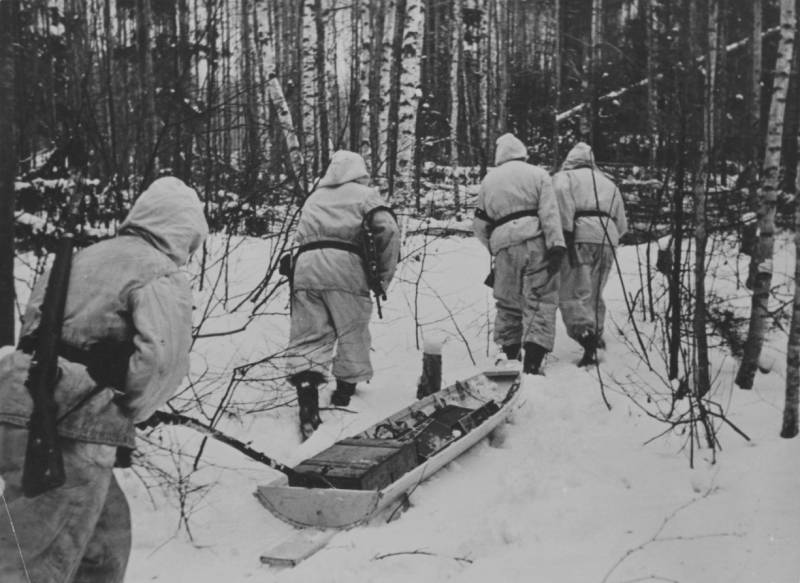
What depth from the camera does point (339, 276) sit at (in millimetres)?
6023

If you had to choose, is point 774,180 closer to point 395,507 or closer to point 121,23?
point 395,507

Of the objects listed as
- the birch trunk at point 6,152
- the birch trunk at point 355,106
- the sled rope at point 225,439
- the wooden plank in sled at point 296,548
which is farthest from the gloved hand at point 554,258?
the birch trunk at point 6,152

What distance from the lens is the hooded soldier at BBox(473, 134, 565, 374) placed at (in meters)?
7.11

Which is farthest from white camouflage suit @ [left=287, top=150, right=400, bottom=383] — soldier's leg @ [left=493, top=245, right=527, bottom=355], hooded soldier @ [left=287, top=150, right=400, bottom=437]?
soldier's leg @ [left=493, top=245, right=527, bottom=355]

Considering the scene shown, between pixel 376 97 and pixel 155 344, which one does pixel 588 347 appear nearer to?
pixel 155 344

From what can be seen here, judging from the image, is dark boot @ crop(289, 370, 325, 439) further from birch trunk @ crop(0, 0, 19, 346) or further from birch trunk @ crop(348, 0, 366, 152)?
birch trunk @ crop(348, 0, 366, 152)

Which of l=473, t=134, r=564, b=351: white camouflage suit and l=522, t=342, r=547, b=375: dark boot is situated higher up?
l=473, t=134, r=564, b=351: white camouflage suit

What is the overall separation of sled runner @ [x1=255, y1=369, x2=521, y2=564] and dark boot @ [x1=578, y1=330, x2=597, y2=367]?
1.32 meters

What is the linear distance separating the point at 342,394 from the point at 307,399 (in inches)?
18.7

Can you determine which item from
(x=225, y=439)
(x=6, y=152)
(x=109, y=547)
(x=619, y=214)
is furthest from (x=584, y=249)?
(x=109, y=547)

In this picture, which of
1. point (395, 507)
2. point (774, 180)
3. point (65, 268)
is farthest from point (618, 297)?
point (65, 268)

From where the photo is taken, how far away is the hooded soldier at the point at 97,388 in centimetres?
269

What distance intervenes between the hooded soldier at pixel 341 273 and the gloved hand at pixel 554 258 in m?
1.69

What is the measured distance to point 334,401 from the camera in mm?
6191
